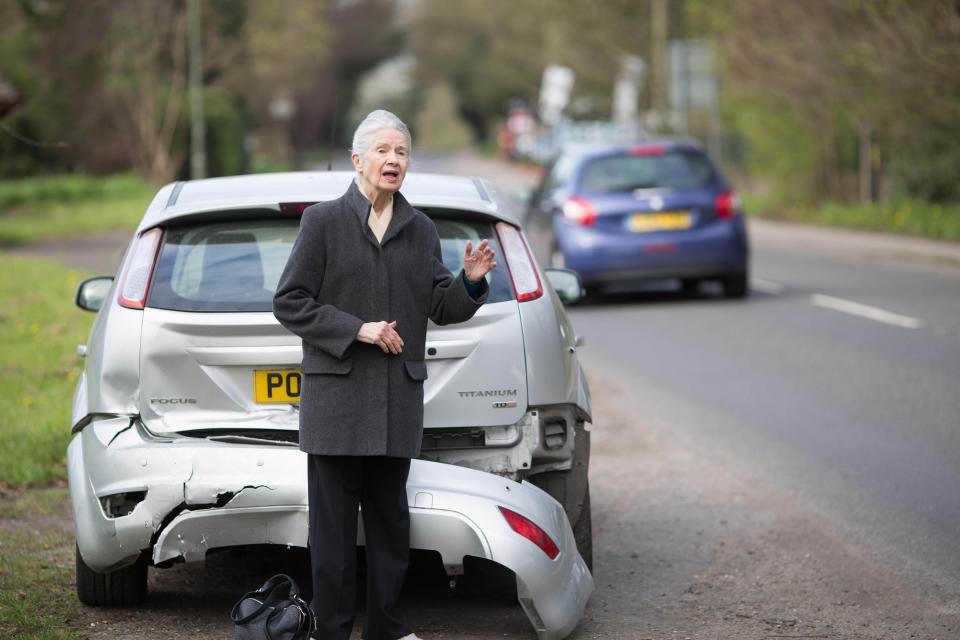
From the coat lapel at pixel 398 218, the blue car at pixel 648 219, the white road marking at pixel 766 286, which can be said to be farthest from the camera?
the white road marking at pixel 766 286

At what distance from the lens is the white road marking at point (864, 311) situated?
47.2ft

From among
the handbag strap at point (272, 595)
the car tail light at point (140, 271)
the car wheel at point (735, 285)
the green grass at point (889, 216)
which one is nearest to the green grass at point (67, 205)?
the green grass at point (889, 216)

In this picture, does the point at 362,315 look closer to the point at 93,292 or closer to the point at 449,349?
→ the point at 449,349

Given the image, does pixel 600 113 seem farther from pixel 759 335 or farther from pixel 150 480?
pixel 150 480

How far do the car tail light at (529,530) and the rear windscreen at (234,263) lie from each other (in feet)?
2.93

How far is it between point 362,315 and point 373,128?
549 millimetres

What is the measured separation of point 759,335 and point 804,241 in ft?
42.0

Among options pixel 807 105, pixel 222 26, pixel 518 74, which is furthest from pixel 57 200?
pixel 518 74

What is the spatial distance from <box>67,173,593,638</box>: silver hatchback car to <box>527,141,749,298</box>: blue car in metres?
10.8

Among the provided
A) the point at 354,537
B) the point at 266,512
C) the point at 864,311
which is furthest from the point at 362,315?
the point at 864,311

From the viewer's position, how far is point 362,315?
461 centimetres

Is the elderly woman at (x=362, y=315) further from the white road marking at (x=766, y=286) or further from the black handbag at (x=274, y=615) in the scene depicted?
the white road marking at (x=766, y=286)

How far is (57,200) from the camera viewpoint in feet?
131

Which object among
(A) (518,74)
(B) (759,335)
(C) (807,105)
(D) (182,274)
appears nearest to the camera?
(D) (182,274)
